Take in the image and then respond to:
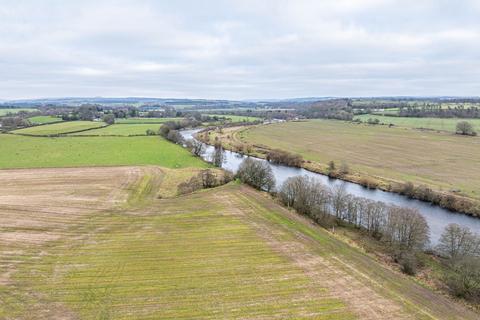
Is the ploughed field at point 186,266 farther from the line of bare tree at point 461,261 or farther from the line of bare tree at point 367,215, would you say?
the line of bare tree at point 367,215

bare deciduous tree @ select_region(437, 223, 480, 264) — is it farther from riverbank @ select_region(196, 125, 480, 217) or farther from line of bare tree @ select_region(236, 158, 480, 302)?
riverbank @ select_region(196, 125, 480, 217)

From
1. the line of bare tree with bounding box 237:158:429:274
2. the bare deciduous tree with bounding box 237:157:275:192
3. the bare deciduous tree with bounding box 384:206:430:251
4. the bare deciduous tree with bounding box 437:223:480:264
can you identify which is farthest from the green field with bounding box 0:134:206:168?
the bare deciduous tree with bounding box 437:223:480:264

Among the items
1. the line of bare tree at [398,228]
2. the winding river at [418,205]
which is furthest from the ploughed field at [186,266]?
the winding river at [418,205]

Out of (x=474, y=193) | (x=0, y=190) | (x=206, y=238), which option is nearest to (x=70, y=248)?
(x=206, y=238)

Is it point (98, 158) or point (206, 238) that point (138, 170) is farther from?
point (206, 238)

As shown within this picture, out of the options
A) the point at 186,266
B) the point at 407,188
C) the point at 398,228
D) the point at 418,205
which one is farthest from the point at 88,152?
the point at 418,205
